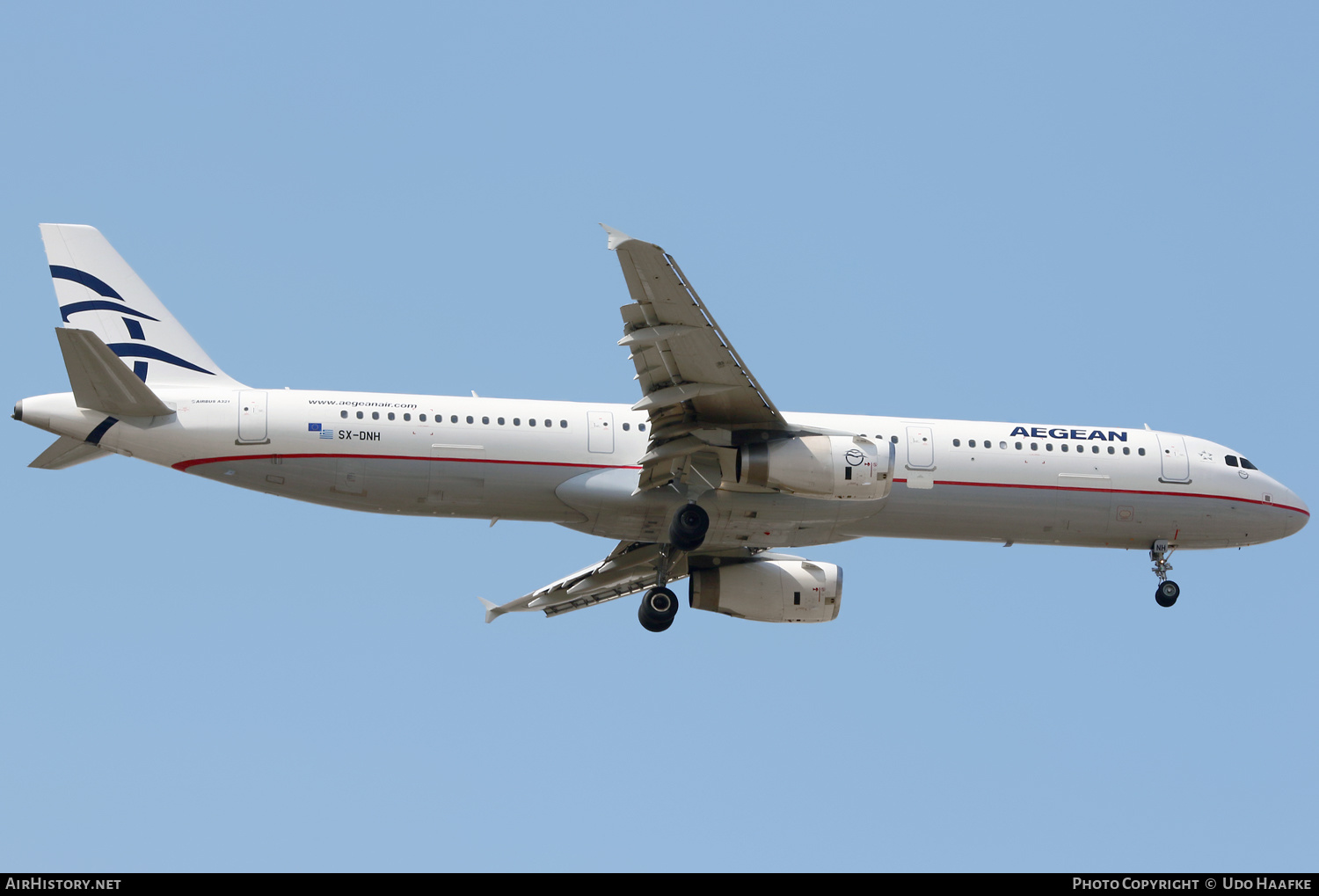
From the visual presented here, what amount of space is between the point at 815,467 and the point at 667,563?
518 centimetres

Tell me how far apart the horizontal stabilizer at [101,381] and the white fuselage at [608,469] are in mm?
257

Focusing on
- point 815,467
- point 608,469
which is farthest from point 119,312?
point 815,467

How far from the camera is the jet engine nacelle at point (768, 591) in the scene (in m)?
30.8

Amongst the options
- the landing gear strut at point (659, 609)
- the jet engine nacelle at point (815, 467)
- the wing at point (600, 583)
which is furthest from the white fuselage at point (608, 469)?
the wing at point (600, 583)

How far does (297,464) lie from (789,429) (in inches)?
342

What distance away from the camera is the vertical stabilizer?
27.6 meters

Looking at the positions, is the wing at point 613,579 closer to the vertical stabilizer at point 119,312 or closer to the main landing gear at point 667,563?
the main landing gear at point 667,563

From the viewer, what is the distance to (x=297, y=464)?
26.6 m

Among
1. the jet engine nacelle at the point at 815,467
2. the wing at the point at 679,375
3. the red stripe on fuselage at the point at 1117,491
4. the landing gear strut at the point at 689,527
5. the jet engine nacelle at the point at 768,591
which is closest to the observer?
the wing at the point at 679,375

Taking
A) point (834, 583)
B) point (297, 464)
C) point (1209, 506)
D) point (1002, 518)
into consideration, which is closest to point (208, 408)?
point (297, 464)

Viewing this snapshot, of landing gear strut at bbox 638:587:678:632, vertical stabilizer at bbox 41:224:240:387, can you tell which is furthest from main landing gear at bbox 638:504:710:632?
vertical stabilizer at bbox 41:224:240:387

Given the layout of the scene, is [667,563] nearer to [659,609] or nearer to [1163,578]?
[659,609]

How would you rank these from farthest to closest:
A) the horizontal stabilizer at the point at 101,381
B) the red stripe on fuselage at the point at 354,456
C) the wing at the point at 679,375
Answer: the red stripe on fuselage at the point at 354,456 < the horizontal stabilizer at the point at 101,381 < the wing at the point at 679,375

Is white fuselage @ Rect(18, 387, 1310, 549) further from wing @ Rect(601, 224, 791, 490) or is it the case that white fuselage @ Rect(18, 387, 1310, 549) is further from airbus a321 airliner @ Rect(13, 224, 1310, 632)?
wing @ Rect(601, 224, 791, 490)
